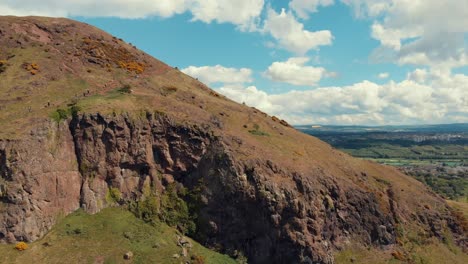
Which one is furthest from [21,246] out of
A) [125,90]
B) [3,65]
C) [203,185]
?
[3,65]

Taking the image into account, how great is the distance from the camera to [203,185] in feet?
264

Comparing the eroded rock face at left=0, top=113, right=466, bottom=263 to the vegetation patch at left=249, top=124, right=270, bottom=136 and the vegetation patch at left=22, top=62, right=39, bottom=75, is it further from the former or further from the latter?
the vegetation patch at left=22, top=62, right=39, bottom=75

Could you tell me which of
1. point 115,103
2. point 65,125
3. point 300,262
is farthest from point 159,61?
point 300,262

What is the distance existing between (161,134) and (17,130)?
27.6m

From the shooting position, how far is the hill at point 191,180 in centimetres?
7131

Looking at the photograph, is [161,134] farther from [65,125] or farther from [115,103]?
[65,125]

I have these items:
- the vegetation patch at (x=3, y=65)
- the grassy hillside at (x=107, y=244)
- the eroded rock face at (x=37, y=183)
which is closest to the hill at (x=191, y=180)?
the eroded rock face at (x=37, y=183)

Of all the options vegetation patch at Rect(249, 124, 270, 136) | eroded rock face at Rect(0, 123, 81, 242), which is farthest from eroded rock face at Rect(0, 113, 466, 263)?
vegetation patch at Rect(249, 124, 270, 136)

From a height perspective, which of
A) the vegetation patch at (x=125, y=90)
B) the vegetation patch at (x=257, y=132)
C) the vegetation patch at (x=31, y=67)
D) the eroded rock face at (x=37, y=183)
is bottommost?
the eroded rock face at (x=37, y=183)

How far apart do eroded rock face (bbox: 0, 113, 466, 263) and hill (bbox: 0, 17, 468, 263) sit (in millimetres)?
210

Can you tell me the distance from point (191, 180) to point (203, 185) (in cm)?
348

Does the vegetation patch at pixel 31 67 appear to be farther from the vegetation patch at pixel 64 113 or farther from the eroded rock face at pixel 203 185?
the eroded rock face at pixel 203 185

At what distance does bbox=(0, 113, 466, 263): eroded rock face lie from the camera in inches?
2768

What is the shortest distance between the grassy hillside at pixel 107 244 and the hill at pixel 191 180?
79.3 inches
